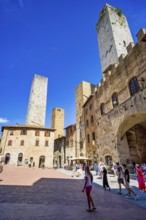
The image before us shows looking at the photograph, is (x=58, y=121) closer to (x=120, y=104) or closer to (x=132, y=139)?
(x=132, y=139)

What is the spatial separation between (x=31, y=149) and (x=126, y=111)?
825 inches

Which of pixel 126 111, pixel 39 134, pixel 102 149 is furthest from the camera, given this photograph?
pixel 39 134

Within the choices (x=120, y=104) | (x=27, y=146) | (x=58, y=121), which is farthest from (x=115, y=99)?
(x=58, y=121)

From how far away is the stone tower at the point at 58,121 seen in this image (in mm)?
42031

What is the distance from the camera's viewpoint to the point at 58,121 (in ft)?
Answer: 141

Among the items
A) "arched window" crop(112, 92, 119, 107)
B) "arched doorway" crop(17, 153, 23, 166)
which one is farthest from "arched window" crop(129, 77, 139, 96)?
"arched doorway" crop(17, 153, 23, 166)

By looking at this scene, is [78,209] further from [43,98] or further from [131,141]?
[43,98]

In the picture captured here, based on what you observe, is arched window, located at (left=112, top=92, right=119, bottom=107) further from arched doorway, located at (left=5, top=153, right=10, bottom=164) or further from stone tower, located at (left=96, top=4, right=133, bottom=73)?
arched doorway, located at (left=5, top=153, right=10, bottom=164)

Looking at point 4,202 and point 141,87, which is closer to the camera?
point 4,202

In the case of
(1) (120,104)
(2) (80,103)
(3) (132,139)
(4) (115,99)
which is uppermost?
(2) (80,103)

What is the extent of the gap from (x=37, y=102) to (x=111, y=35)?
80.4 ft

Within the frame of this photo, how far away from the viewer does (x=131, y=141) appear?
16.1 metres

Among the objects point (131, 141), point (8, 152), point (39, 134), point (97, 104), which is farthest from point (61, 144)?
point (131, 141)

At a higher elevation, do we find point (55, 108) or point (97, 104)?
point (55, 108)
